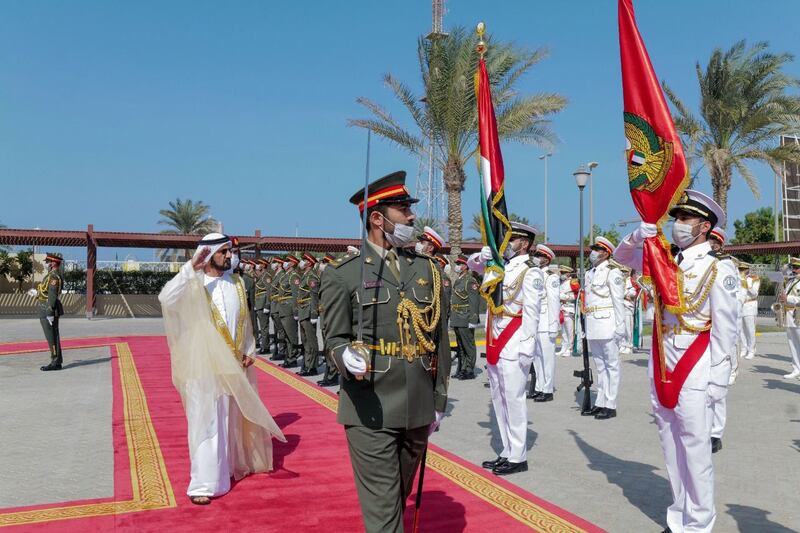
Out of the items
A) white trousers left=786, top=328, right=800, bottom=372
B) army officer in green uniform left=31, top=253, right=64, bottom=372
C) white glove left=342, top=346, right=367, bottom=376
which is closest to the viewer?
white glove left=342, top=346, right=367, bottom=376

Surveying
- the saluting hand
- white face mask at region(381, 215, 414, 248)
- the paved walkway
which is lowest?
the paved walkway

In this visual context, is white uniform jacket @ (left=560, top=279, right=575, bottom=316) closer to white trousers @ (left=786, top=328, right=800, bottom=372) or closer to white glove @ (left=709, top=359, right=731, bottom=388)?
white trousers @ (left=786, top=328, right=800, bottom=372)

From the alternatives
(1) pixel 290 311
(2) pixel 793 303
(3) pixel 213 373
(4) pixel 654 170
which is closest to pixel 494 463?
(3) pixel 213 373

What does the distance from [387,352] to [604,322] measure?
6.20 m

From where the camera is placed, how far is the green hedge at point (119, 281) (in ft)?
101

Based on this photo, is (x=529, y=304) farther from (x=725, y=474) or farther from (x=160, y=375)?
(x=160, y=375)

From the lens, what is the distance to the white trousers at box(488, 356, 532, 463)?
5.95 metres

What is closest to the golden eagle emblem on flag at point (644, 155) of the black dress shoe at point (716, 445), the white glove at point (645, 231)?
the white glove at point (645, 231)

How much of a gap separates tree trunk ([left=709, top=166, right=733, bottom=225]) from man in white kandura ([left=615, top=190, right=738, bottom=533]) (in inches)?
759

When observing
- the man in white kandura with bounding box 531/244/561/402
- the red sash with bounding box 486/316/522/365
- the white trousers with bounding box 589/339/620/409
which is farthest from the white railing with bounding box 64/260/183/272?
Answer: the red sash with bounding box 486/316/522/365

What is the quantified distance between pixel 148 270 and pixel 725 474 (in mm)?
30047

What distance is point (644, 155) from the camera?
465 cm

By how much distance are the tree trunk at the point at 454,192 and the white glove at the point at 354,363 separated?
15.4 m

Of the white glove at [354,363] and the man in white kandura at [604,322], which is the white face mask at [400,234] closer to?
the white glove at [354,363]
